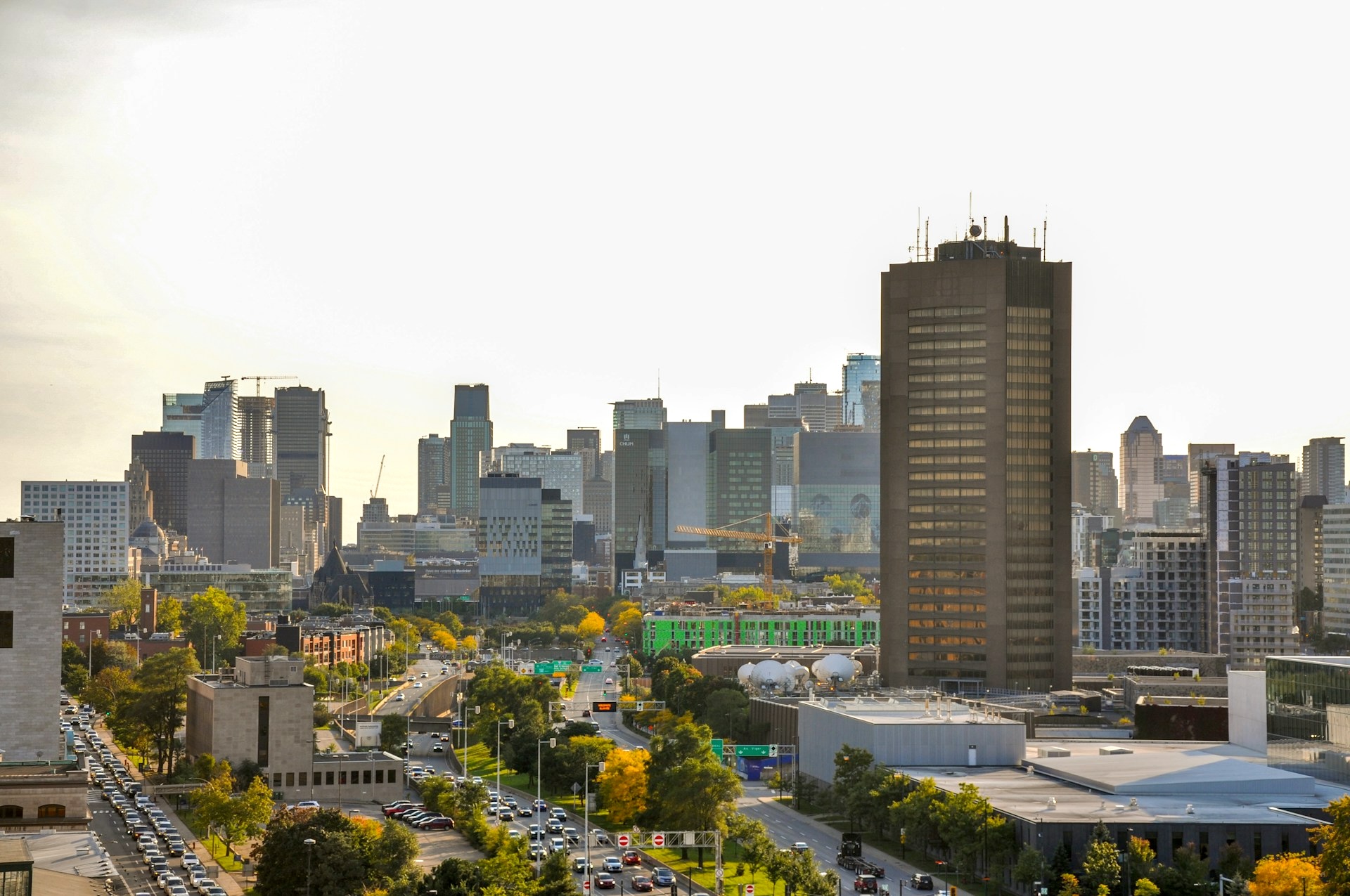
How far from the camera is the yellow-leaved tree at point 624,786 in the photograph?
125750mm

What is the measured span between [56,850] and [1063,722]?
3862 inches

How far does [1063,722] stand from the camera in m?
165

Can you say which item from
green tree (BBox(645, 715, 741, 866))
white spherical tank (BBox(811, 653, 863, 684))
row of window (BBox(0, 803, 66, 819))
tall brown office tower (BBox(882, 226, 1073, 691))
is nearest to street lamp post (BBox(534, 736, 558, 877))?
green tree (BBox(645, 715, 741, 866))

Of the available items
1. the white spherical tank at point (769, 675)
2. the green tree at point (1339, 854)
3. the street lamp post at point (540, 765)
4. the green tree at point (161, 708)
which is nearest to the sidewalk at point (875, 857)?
the street lamp post at point (540, 765)

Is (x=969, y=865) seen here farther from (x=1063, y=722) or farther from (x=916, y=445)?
(x=916, y=445)

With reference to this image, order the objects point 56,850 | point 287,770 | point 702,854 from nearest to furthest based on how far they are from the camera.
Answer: point 56,850 < point 702,854 < point 287,770

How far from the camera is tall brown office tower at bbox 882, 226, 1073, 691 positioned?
18912 cm

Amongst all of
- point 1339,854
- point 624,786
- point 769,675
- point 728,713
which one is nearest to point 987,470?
point 769,675

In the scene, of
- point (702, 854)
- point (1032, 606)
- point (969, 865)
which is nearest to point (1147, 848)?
point (969, 865)

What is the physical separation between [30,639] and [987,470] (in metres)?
105

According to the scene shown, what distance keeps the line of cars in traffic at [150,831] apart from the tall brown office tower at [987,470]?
7602 cm

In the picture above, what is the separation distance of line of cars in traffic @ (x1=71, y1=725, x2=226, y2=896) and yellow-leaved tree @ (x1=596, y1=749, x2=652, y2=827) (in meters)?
27.4

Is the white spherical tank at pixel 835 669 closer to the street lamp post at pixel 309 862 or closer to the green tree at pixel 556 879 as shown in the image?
the green tree at pixel 556 879

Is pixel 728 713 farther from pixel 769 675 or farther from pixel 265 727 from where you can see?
pixel 265 727
